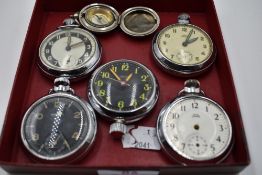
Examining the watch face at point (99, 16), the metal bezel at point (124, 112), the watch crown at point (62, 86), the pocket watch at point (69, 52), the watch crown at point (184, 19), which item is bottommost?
the metal bezel at point (124, 112)

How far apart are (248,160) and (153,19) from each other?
0.90m

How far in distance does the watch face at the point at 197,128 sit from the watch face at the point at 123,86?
5.2 inches

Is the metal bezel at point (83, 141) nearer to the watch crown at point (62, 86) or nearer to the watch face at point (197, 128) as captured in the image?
the watch crown at point (62, 86)

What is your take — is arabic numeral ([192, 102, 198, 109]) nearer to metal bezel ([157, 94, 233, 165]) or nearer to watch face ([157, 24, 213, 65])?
metal bezel ([157, 94, 233, 165])

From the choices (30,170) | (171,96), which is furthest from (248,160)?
(30,170)

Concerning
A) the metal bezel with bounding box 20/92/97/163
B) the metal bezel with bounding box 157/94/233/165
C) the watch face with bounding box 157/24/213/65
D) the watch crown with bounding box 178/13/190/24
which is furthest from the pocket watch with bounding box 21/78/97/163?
the watch crown with bounding box 178/13/190/24

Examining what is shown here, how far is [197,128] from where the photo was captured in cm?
134

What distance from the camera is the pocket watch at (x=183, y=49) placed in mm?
1564

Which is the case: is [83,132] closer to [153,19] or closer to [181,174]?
[181,174]

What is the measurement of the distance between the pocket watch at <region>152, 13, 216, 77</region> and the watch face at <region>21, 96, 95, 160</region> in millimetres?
455

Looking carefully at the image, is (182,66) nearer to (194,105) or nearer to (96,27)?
(194,105)

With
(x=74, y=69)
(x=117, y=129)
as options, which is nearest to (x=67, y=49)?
(x=74, y=69)

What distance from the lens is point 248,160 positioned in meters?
1.17

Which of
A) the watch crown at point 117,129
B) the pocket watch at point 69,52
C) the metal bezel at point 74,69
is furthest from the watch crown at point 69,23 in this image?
the watch crown at point 117,129
